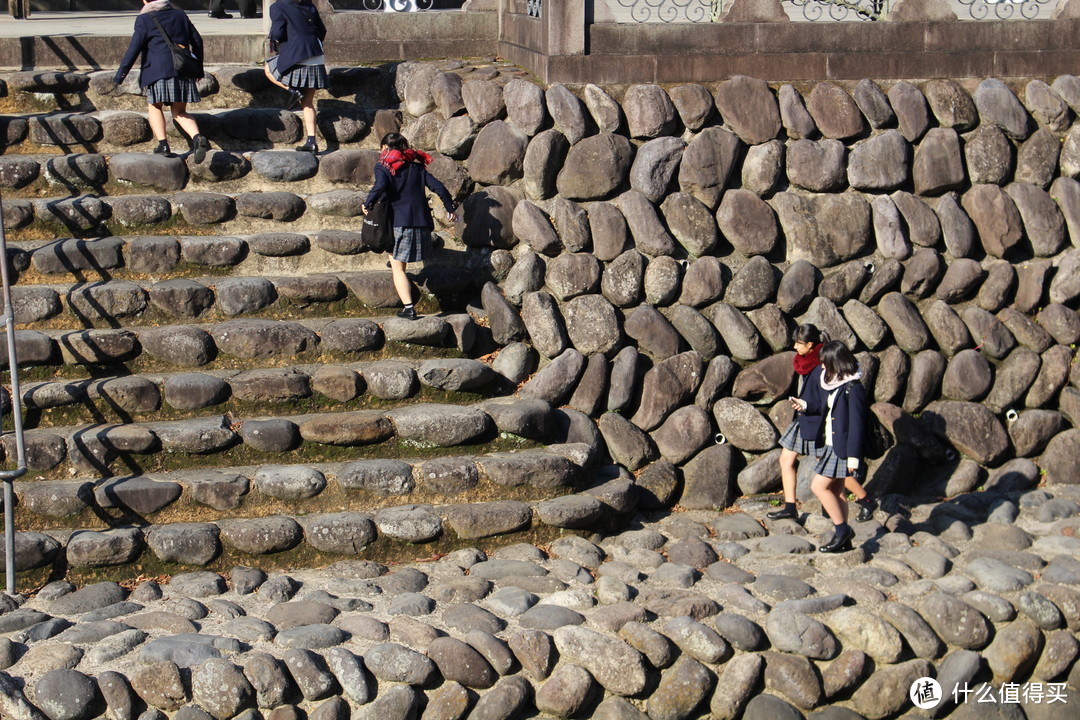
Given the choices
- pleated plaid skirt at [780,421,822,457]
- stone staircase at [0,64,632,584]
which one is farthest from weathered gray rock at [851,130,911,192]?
stone staircase at [0,64,632,584]

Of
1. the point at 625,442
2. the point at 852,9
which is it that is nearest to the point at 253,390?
the point at 625,442

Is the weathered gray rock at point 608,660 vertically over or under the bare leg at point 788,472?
under

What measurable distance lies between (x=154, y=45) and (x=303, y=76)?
1.04 meters

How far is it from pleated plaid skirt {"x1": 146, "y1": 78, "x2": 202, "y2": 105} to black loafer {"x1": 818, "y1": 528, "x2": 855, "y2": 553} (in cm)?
522

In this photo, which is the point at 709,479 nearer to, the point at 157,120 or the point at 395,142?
the point at 395,142

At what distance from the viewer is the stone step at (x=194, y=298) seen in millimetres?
7348

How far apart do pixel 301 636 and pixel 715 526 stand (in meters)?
2.79

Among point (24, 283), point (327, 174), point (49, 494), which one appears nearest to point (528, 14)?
point (327, 174)

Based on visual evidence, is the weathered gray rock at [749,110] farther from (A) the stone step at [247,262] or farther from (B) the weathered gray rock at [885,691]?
(B) the weathered gray rock at [885,691]

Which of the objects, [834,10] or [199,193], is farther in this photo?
[834,10]

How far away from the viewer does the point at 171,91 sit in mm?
8320

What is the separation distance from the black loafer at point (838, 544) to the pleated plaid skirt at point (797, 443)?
49 cm

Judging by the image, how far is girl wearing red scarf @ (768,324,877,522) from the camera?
6.96 m

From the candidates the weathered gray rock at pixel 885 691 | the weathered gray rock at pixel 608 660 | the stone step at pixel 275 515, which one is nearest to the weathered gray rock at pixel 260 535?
the stone step at pixel 275 515
